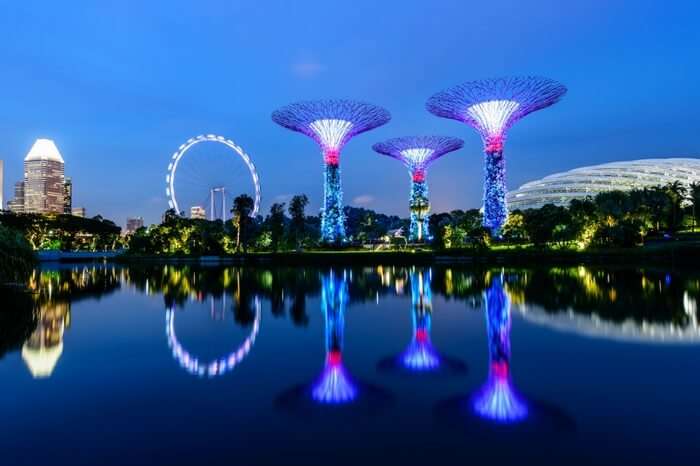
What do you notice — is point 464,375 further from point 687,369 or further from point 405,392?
point 687,369

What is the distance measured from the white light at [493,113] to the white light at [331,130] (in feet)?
49.1

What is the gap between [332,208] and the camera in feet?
220

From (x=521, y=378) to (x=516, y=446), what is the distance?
311 cm

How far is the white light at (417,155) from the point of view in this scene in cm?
7488

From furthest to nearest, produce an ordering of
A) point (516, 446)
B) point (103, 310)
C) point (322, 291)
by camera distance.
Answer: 1. point (322, 291)
2. point (103, 310)
3. point (516, 446)

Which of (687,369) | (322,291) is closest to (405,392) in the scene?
(687,369)

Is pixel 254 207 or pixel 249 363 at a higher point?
pixel 254 207

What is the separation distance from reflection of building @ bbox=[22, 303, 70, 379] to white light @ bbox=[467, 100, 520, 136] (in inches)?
1958

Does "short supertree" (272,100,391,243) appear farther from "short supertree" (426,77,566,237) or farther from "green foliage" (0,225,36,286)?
"green foliage" (0,225,36,286)

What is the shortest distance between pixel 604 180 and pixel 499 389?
433 ft

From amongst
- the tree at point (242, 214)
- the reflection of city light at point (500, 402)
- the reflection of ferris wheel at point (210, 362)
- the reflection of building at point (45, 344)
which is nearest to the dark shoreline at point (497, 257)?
the tree at point (242, 214)

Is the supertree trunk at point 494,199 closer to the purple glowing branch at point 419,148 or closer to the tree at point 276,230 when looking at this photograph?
the purple glowing branch at point 419,148

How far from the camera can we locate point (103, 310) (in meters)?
19.4

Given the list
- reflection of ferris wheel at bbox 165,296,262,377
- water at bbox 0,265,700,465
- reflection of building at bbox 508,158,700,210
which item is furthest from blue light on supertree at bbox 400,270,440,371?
reflection of building at bbox 508,158,700,210
